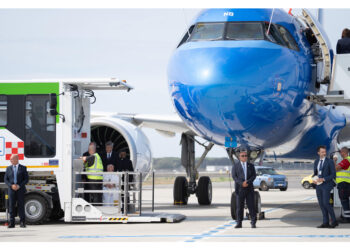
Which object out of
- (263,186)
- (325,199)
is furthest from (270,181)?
(325,199)

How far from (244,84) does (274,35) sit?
147 cm

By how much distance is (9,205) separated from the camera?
12461 mm

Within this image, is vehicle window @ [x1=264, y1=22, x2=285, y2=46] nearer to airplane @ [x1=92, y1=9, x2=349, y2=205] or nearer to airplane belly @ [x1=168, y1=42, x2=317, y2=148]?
airplane @ [x1=92, y1=9, x2=349, y2=205]

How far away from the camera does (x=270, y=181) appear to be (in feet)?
113

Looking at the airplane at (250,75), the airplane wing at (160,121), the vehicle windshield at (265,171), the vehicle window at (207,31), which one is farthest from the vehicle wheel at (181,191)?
the vehicle windshield at (265,171)

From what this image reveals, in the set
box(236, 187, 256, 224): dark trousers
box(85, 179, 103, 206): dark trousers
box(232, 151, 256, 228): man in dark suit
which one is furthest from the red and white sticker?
box(236, 187, 256, 224): dark trousers

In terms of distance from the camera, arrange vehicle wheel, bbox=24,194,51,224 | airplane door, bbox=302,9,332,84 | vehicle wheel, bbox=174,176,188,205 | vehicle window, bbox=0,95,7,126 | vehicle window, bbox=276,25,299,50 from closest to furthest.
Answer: vehicle window, bbox=276,25,299,50
airplane door, bbox=302,9,332,84
vehicle wheel, bbox=24,194,51,224
vehicle window, bbox=0,95,7,126
vehicle wheel, bbox=174,176,188,205

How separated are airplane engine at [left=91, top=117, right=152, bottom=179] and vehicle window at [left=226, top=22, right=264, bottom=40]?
233 inches

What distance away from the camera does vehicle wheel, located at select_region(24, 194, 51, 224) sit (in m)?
13.0

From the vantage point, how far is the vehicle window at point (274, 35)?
1174 cm

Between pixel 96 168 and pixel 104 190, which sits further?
pixel 96 168

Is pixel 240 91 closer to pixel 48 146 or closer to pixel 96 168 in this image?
pixel 96 168

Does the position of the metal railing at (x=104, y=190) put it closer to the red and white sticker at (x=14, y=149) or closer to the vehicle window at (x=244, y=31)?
the red and white sticker at (x=14, y=149)
